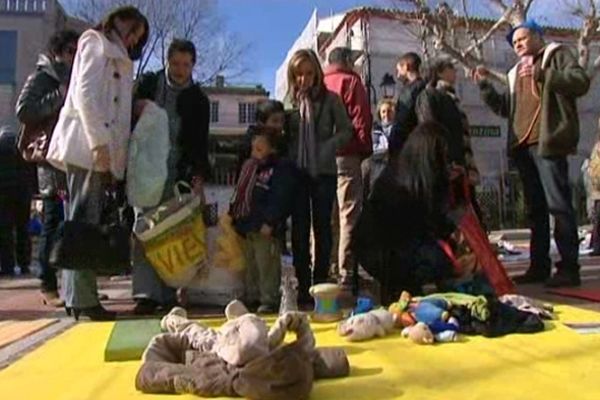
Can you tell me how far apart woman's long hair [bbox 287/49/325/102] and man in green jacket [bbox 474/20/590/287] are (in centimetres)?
140

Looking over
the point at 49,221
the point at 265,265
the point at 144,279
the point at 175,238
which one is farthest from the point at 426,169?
the point at 49,221

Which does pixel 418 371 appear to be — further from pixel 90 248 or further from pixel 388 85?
pixel 388 85

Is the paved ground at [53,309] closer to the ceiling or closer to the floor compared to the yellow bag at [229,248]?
closer to the floor

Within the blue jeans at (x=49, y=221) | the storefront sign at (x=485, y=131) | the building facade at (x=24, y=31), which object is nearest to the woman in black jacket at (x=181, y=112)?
the blue jeans at (x=49, y=221)

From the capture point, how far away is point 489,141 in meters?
22.4

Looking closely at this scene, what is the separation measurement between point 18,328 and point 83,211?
0.65 meters

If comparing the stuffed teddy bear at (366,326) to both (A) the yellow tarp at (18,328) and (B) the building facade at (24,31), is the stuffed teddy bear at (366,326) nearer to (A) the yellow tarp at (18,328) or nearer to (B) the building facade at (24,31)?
(A) the yellow tarp at (18,328)

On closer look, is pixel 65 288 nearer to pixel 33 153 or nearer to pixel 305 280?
pixel 33 153

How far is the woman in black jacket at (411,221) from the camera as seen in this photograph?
11.8ft

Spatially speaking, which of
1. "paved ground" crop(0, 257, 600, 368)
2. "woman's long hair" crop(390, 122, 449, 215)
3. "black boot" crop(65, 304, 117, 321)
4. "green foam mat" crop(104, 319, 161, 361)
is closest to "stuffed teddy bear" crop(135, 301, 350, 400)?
"green foam mat" crop(104, 319, 161, 361)

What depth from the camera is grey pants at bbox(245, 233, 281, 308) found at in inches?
144

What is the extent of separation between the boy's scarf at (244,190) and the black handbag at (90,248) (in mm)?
700

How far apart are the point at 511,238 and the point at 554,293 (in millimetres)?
7705

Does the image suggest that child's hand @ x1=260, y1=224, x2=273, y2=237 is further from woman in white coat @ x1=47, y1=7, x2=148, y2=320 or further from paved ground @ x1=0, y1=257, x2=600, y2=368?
woman in white coat @ x1=47, y1=7, x2=148, y2=320
